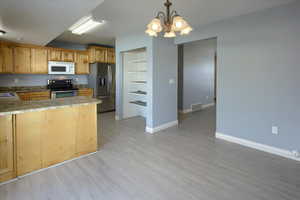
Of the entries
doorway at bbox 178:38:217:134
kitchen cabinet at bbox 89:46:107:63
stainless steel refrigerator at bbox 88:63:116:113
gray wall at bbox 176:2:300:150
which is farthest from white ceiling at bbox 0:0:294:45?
doorway at bbox 178:38:217:134

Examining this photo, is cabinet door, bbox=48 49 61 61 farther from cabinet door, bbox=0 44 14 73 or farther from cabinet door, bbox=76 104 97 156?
cabinet door, bbox=76 104 97 156

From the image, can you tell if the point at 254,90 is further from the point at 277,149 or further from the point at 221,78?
the point at 277,149

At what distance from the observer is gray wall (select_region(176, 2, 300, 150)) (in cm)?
273

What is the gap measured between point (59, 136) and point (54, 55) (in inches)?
148

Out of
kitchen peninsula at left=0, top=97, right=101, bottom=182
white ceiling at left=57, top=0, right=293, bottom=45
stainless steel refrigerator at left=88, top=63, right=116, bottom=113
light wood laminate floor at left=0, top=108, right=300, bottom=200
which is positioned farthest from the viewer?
stainless steel refrigerator at left=88, top=63, right=116, bottom=113

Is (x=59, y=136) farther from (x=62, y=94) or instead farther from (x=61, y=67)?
(x=61, y=67)

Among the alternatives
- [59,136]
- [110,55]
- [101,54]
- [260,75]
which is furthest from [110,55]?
[260,75]

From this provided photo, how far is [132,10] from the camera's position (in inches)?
115

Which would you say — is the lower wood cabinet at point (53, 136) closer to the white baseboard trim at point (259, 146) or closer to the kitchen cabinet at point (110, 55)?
the white baseboard trim at point (259, 146)

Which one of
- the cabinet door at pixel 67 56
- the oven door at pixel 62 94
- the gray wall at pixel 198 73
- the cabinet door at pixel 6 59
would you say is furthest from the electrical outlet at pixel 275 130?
the cabinet door at pixel 6 59

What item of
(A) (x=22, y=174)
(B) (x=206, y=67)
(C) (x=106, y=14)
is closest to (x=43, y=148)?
(A) (x=22, y=174)

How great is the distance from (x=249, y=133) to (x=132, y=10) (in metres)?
3.09

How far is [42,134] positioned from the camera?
246cm

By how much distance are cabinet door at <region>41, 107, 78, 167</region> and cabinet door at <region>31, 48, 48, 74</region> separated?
3.40 m
